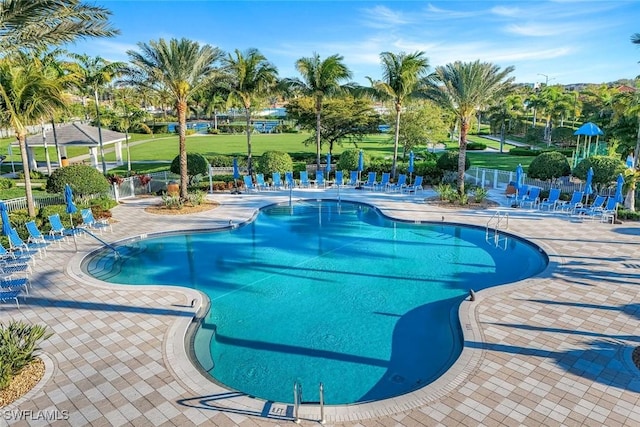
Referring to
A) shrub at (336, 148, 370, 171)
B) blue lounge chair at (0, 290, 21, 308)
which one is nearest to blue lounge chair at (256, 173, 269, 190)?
shrub at (336, 148, 370, 171)

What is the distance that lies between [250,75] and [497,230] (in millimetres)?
16399

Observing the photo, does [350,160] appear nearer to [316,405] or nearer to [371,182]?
[371,182]

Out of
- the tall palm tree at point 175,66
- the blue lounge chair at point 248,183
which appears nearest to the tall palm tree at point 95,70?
the blue lounge chair at point 248,183

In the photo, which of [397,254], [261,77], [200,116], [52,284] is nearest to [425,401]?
[397,254]

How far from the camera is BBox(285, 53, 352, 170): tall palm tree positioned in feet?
83.1

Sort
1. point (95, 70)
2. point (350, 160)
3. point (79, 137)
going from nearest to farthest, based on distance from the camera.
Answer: point (350, 160)
point (95, 70)
point (79, 137)

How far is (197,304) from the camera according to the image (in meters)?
9.94

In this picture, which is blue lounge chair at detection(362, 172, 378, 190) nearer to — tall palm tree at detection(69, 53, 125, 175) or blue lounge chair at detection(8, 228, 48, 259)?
tall palm tree at detection(69, 53, 125, 175)

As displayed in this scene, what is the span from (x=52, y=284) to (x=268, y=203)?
36.9ft

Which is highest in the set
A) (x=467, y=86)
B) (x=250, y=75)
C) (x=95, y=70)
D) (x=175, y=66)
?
(x=95, y=70)

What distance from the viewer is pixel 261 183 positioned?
80.9 ft

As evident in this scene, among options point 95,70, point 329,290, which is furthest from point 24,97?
point 329,290

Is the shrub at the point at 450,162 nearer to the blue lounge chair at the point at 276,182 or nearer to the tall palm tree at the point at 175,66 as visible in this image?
the blue lounge chair at the point at 276,182

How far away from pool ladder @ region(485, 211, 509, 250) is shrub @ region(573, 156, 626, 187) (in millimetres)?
5340
